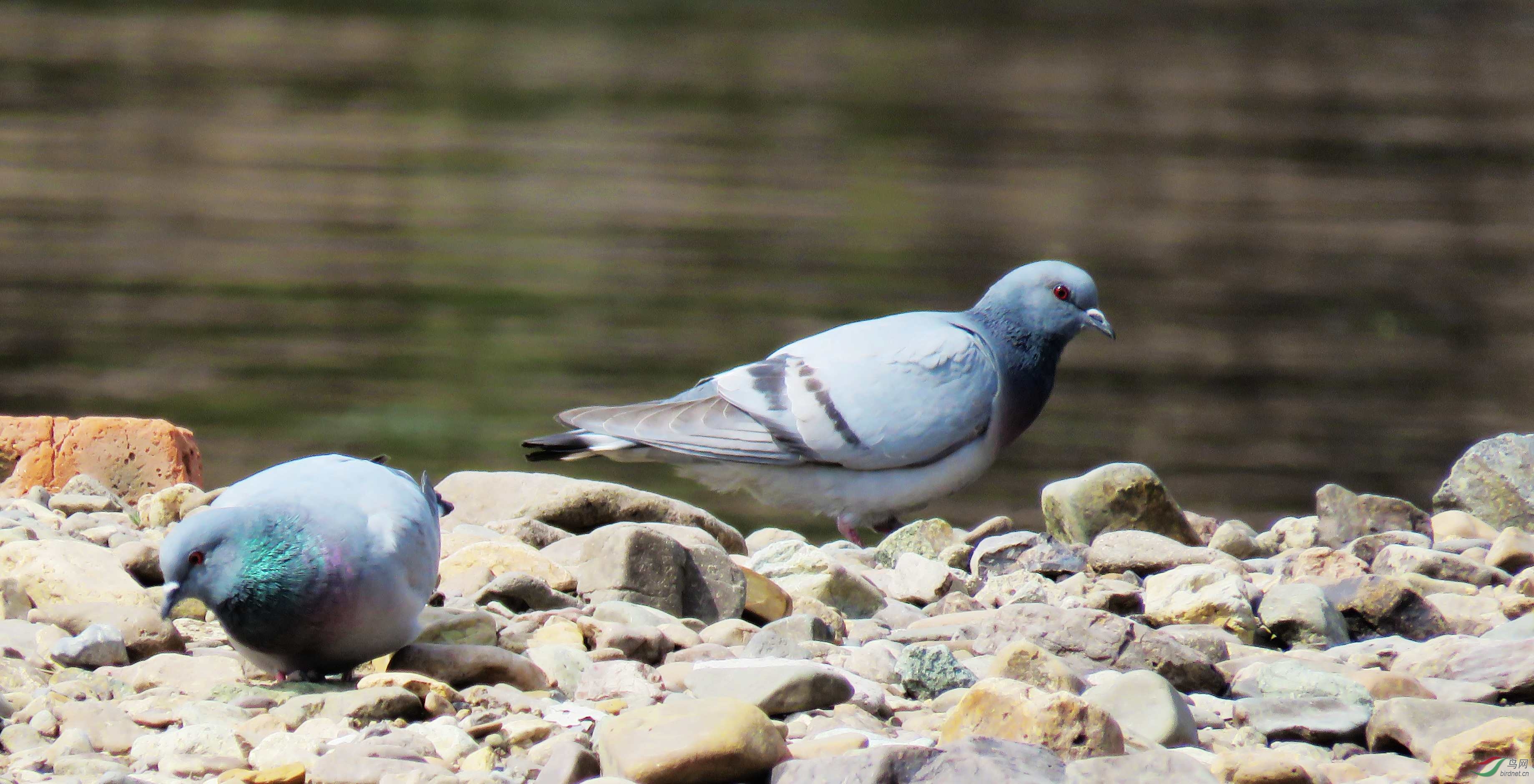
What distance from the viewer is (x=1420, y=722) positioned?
2801 mm

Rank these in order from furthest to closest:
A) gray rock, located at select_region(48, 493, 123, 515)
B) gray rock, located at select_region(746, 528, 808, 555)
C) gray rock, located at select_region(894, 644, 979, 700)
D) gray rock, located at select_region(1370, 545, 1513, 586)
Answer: gray rock, located at select_region(746, 528, 808, 555)
gray rock, located at select_region(48, 493, 123, 515)
gray rock, located at select_region(1370, 545, 1513, 586)
gray rock, located at select_region(894, 644, 979, 700)

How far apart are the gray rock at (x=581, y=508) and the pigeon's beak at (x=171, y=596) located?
5.08ft

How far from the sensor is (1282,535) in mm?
5207

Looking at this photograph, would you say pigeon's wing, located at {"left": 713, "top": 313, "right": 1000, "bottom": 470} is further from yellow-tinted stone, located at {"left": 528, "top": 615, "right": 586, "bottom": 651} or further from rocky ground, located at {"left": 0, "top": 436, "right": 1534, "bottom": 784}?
yellow-tinted stone, located at {"left": 528, "top": 615, "right": 586, "bottom": 651}

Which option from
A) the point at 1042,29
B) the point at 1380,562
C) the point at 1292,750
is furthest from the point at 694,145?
→ the point at 1292,750

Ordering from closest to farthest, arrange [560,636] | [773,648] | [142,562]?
[773,648], [560,636], [142,562]

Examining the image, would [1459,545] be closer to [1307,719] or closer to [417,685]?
[1307,719]

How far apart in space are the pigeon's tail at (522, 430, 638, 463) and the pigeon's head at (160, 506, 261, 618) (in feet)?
8.29

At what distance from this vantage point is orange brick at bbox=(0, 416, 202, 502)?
4.71 metres

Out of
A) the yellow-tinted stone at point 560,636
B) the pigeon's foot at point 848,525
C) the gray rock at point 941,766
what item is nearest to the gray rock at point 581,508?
the pigeon's foot at point 848,525

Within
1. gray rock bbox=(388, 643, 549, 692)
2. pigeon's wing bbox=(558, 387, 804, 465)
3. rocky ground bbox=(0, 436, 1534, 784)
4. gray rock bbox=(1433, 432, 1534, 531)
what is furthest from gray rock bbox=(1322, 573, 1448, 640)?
pigeon's wing bbox=(558, 387, 804, 465)

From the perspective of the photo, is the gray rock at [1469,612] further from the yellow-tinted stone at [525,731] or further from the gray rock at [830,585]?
the yellow-tinted stone at [525,731]

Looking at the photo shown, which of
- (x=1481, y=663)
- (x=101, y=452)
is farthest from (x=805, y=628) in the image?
(x=101, y=452)

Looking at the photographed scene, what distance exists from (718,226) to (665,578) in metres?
10.1
